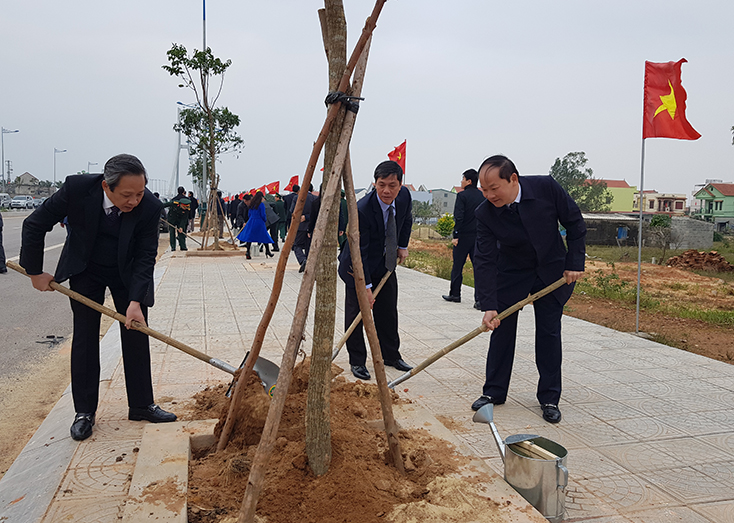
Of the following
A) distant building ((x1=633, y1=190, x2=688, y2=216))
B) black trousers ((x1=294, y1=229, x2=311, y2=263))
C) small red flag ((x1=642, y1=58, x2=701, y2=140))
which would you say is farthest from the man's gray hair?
distant building ((x1=633, y1=190, x2=688, y2=216))

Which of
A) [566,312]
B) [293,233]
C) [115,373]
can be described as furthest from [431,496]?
[566,312]

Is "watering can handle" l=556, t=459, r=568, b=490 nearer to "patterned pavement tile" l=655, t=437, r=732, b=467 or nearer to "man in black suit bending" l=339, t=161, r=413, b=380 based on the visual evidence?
"patterned pavement tile" l=655, t=437, r=732, b=467

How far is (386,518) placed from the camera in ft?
7.14

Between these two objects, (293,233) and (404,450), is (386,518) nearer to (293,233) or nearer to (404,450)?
(404,450)

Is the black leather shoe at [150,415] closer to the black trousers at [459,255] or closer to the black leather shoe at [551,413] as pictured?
the black leather shoe at [551,413]

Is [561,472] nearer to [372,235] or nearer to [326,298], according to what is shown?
[326,298]

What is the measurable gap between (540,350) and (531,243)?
0.74m

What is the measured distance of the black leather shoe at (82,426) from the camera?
125 inches

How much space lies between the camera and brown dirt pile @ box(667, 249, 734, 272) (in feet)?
49.9

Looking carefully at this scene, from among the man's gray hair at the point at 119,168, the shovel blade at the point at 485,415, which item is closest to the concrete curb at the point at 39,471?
the man's gray hair at the point at 119,168

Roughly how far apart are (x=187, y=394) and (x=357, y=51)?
9.17 feet

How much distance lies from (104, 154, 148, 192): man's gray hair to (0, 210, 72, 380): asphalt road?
289 centimetres

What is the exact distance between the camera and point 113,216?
322 centimetres

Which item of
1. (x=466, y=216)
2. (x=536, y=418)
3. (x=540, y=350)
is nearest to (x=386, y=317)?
(x=540, y=350)
